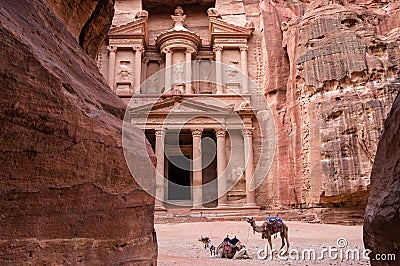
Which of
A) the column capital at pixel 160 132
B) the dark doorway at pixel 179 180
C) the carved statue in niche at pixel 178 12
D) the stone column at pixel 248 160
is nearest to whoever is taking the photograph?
the stone column at pixel 248 160

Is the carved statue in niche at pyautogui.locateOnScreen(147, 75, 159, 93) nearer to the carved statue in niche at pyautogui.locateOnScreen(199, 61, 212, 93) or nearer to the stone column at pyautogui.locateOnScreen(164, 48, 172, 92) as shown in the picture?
the stone column at pyautogui.locateOnScreen(164, 48, 172, 92)

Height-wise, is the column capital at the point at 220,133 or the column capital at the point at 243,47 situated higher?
the column capital at the point at 243,47

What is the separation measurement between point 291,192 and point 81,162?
19093 mm

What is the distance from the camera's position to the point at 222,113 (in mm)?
22609

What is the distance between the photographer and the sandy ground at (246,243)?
22.8 feet

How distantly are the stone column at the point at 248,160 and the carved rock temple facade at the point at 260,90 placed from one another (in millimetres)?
68

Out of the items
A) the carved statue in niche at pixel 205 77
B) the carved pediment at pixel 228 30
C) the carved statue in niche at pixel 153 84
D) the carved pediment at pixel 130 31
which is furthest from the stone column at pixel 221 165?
the carved pediment at pixel 130 31

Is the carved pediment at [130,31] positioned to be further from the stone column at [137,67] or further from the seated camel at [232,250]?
the seated camel at [232,250]

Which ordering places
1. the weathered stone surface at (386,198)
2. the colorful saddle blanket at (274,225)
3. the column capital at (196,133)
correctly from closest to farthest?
the weathered stone surface at (386,198) < the colorful saddle blanket at (274,225) < the column capital at (196,133)

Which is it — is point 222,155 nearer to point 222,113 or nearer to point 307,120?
point 222,113

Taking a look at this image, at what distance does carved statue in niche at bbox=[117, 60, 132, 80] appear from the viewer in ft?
86.7

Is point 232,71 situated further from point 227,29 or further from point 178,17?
point 178,17

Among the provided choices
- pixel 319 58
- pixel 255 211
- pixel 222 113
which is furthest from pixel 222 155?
pixel 319 58

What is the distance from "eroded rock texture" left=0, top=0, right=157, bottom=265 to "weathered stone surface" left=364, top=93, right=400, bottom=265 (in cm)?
178
